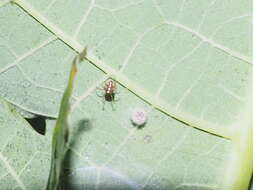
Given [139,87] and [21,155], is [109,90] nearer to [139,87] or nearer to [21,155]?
[139,87]

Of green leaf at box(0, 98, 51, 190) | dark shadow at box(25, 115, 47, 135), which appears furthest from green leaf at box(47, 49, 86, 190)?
dark shadow at box(25, 115, 47, 135)

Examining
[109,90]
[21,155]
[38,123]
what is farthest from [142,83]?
[21,155]

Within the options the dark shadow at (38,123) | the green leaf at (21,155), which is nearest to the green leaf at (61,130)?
the green leaf at (21,155)

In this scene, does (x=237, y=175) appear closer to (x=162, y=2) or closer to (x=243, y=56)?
(x=243, y=56)

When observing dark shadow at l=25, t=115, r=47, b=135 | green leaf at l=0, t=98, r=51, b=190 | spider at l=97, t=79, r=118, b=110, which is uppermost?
spider at l=97, t=79, r=118, b=110

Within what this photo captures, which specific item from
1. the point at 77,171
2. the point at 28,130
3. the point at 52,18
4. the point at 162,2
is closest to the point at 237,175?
the point at 77,171

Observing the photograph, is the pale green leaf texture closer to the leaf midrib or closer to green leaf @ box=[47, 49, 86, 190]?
the leaf midrib
